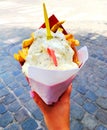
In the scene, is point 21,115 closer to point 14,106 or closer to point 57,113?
point 14,106

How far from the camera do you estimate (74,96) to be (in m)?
3.69

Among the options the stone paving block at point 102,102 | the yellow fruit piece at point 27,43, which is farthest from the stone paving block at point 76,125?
the yellow fruit piece at point 27,43

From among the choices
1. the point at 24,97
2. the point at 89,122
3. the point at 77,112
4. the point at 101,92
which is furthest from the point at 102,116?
the point at 24,97

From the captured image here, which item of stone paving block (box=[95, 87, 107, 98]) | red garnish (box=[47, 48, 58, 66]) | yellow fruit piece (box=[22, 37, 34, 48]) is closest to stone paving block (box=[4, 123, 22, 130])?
stone paving block (box=[95, 87, 107, 98])

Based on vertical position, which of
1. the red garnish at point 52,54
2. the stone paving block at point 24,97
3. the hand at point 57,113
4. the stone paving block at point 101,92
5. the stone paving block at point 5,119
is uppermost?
the red garnish at point 52,54

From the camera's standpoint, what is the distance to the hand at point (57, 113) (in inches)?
69.4

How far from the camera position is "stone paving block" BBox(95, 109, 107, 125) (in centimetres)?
312

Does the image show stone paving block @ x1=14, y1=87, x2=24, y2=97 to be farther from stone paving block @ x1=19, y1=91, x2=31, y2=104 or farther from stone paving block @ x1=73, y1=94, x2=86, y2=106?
stone paving block @ x1=73, y1=94, x2=86, y2=106

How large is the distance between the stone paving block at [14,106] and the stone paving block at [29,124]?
1.16ft

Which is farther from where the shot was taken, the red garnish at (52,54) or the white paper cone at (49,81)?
the red garnish at (52,54)

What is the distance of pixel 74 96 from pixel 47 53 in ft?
6.84

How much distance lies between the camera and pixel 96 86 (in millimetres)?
3934

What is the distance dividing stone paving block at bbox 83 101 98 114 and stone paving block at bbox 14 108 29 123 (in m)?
0.98

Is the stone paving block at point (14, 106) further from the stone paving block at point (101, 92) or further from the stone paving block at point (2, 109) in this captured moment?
the stone paving block at point (101, 92)
